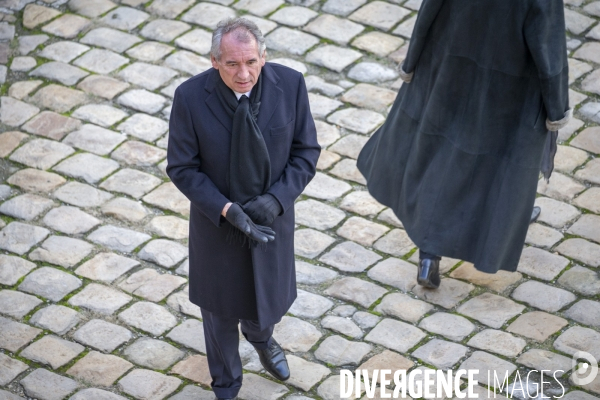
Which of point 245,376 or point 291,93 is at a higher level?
point 291,93

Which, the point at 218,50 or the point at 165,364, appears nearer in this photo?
the point at 218,50

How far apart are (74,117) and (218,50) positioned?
115 inches

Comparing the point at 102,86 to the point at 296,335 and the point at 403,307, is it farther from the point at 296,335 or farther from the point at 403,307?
the point at 403,307

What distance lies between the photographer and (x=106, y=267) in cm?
511

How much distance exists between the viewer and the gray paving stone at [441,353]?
4.52m

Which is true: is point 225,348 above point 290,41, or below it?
below

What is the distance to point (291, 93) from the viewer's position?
12.4 ft

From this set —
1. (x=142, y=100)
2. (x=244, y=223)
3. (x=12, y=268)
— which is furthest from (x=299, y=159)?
(x=142, y=100)

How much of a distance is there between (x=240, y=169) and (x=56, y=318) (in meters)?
1.66

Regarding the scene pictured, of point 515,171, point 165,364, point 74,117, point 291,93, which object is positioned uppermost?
point 291,93

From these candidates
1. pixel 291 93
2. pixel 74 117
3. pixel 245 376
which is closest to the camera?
pixel 291 93

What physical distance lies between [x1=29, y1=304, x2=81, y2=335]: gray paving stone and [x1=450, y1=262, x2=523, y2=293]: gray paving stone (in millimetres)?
2092

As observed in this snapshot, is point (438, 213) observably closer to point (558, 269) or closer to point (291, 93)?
point (558, 269)

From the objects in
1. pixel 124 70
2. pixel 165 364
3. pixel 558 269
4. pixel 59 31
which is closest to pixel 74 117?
pixel 124 70
